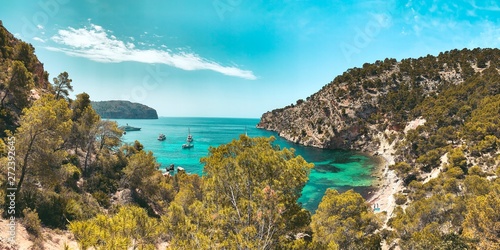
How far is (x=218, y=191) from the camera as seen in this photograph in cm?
1000

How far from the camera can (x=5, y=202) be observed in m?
13.6

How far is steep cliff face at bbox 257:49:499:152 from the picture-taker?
75938 mm

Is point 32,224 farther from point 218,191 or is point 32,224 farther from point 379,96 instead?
point 379,96

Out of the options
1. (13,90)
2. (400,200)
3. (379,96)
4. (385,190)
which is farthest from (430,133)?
(13,90)

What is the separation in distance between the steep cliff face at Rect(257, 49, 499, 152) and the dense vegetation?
24999 millimetres

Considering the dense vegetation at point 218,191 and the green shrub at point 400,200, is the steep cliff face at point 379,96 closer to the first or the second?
the dense vegetation at point 218,191

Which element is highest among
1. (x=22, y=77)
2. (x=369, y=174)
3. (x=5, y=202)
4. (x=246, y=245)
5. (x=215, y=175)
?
(x=22, y=77)

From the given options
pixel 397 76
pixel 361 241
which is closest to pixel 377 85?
pixel 397 76

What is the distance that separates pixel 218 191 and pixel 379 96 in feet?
292

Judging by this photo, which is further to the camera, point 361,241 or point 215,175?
point 361,241

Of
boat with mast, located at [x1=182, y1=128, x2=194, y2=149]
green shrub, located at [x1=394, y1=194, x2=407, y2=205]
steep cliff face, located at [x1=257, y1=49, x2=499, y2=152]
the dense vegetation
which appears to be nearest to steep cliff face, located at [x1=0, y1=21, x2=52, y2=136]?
the dense vegetation

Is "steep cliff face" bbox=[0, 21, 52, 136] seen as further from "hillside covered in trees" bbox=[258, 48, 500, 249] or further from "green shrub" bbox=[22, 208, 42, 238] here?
→ "hillside covered in trees" bbox=[258, 48, 500, 249]

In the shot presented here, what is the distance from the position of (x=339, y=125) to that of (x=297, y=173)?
8242 centimetres

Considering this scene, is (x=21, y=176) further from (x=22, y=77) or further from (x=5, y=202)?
(x=22, y=77)
